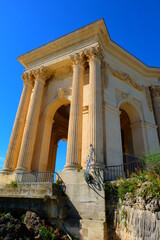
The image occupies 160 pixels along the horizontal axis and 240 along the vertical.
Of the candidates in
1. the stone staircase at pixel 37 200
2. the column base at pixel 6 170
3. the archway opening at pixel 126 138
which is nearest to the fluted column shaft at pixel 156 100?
the archway opening at pixel 126 138

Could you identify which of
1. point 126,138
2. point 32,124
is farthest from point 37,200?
point 126,138

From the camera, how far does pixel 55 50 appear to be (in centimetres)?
1549

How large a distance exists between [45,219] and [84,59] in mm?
11145

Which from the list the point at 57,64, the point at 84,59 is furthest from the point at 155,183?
the point at 57,64

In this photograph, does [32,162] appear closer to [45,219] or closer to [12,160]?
[12,160]

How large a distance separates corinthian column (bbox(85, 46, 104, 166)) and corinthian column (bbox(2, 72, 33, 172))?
5.95 m

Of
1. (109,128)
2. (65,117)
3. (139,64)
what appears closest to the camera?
(109,128)

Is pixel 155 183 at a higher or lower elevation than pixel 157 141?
lower

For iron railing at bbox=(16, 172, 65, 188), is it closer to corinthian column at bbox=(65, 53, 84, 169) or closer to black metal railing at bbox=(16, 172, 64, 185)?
black metal railing at bbox=(16, 172, 64, 185)

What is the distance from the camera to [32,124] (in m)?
12.7

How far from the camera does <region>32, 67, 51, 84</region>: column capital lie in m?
15.0

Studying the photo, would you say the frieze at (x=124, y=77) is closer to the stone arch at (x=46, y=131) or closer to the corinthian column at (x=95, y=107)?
the corinthian column at (x=95, y=107)

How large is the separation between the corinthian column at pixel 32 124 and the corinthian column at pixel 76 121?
3.21m

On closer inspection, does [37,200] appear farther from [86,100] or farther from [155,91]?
[155,91]
